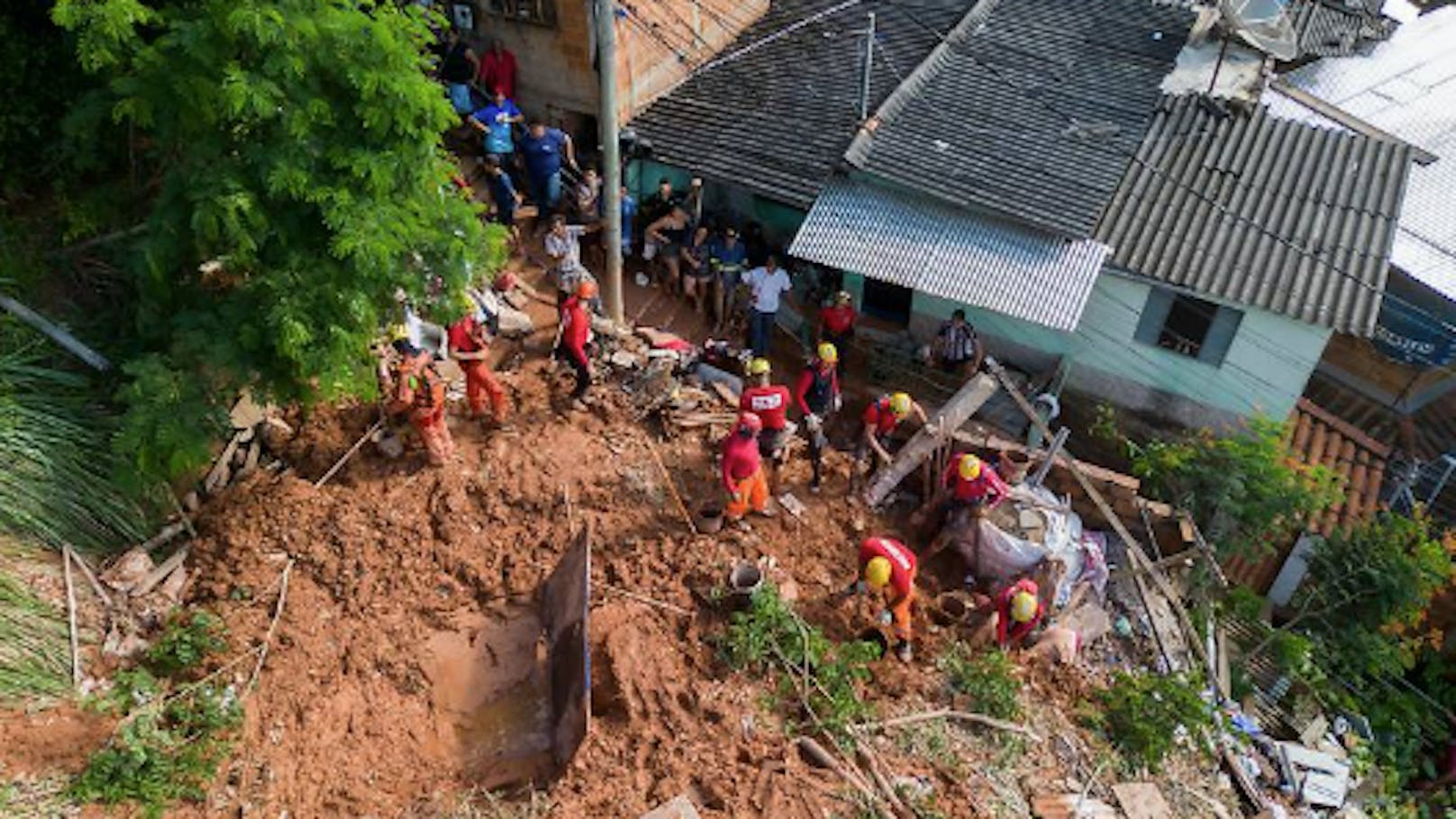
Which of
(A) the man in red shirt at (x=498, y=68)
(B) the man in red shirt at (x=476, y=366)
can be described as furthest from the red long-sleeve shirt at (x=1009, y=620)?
(A) the man in red shirt at (x=498, y=68)

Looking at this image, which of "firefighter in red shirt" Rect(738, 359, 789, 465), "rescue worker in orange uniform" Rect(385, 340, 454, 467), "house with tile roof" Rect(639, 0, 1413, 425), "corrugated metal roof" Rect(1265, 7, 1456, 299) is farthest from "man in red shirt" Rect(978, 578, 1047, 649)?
"corrugated metal roof" Rect(1265, 7, 1456, 299)

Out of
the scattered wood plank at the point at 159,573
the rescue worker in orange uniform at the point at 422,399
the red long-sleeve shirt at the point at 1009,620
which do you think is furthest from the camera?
the rescue worker in orange uniform at the point at 422,399

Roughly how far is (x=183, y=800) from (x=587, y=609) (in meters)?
3.37

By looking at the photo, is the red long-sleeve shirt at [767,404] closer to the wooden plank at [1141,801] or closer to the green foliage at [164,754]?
the wooden plank at [1141,801]

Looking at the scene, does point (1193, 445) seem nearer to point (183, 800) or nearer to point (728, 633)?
point (728, 633)

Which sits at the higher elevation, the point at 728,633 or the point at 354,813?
the point at 728,633

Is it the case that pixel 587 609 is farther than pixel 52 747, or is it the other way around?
pixel 587 609

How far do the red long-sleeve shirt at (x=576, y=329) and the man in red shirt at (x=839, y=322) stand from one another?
3.27m

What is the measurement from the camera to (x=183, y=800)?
25.4 ft

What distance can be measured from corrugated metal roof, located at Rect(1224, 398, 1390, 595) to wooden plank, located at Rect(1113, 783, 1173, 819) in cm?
556

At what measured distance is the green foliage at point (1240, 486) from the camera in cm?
1186

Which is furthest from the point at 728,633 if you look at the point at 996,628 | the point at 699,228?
the point at 699,228

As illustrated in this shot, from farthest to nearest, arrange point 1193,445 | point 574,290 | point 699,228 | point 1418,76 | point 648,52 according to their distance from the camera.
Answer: point 1418,76, point 648,52, point 699,228, point 1193,445, point 574,290

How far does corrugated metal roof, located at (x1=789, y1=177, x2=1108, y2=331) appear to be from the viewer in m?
12.4
